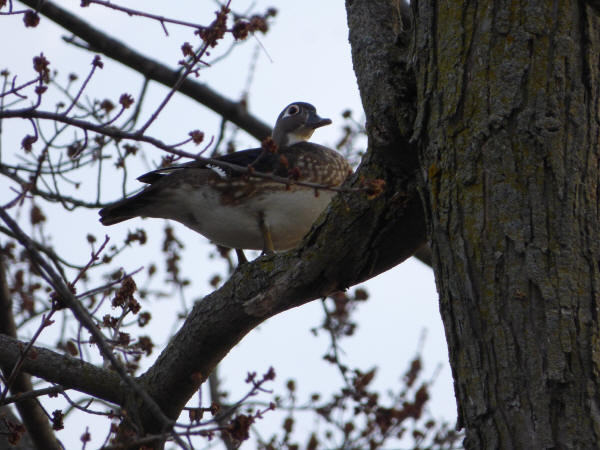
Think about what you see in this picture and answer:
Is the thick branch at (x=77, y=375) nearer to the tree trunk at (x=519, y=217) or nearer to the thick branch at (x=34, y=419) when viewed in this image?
the thick branch at (x=34, y=419)

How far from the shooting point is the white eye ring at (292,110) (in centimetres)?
661

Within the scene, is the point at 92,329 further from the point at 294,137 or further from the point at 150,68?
the point at 294,137

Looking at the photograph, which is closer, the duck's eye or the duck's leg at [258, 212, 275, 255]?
the duck's leg at [258, 212, 275, 255]

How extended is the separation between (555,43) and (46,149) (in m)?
3.06

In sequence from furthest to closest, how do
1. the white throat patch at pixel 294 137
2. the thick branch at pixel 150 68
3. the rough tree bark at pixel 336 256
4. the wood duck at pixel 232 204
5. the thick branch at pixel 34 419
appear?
1. the white throat patch at pixel 294 137
2. the thick branch at pixel 150 68
3. the wood duck at pixel 232 204
4. the thick branch at pixel 34 419
5. the rough tree bark at pixel 336 256

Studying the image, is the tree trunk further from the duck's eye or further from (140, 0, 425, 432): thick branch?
the duck's eye

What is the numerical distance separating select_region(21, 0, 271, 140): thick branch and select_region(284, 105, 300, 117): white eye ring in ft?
2.90

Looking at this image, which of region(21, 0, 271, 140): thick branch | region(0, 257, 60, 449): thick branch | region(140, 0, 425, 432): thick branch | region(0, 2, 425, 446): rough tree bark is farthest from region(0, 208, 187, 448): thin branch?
region(21, 0, 271, 140): thick branch

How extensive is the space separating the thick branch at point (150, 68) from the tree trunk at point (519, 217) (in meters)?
3.10

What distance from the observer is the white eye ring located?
21.7 feet

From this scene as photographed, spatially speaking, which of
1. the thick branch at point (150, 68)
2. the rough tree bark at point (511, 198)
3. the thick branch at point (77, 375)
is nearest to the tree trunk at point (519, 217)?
the rough tree bark at point (511, 198)

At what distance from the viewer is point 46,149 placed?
4.68 metres

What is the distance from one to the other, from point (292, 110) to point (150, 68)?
1423 mm

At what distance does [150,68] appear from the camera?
5.60 metres
